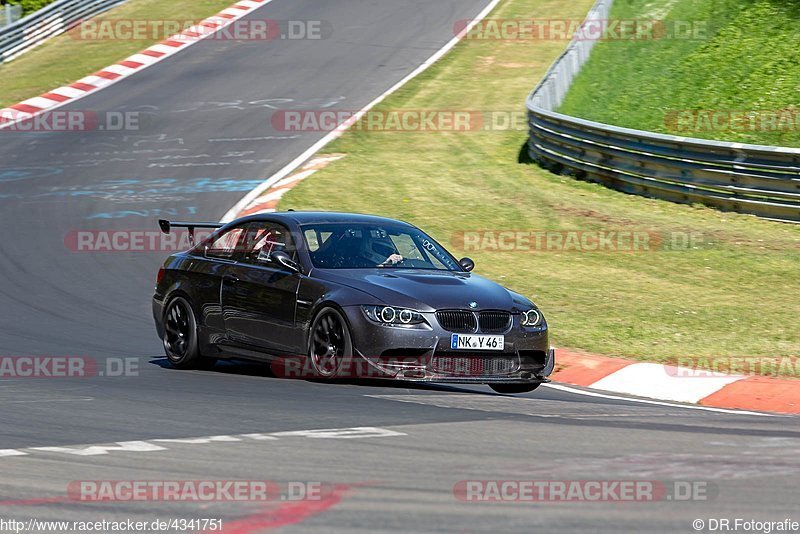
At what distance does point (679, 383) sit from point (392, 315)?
2.61 metres

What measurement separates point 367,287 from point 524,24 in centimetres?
2549

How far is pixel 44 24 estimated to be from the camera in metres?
35.3

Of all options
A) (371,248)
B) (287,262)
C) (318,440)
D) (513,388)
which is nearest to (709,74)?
(371,248)

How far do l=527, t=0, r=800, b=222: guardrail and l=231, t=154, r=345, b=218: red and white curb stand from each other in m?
3.76

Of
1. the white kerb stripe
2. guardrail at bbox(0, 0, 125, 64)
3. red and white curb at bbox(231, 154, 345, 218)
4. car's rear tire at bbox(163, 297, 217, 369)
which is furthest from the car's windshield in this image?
guardrail at bbox(0, 0, 125, 64)

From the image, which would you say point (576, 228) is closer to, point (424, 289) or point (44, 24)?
point (424, 289)

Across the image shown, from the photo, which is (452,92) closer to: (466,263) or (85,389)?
(466,263)

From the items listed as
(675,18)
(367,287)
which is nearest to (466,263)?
(367,287)

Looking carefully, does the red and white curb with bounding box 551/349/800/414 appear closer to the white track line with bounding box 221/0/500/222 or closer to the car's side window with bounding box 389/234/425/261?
the car's side window with bounding box 389/234/425/261

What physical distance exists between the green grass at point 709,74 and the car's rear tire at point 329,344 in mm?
13716

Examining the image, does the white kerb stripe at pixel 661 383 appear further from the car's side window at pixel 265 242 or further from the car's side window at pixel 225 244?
the car's side window at pixel 225 244

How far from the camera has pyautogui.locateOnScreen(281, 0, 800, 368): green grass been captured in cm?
1262

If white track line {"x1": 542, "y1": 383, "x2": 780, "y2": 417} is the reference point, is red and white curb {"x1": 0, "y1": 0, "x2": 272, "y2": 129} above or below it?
above

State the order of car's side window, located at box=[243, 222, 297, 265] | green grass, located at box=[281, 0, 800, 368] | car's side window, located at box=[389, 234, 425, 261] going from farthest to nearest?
green grass, located at box=[281, 0, 800, 368] < car's side window, located at box=[389, 234, 425, 261] < car's side window, located at box=[243, 222, 297, 265]
